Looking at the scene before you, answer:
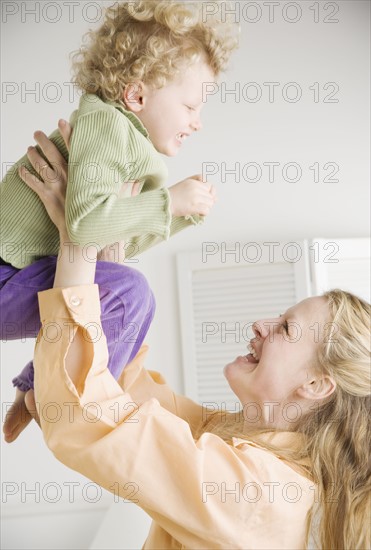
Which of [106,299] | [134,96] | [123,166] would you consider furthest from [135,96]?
[106,299]

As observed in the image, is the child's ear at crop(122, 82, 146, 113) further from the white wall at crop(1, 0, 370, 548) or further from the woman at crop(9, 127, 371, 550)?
the white wall at crop(1, 0, 370, 548)

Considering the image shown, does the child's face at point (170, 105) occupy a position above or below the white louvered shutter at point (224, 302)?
above

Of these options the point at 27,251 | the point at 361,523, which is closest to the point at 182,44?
the point at 27,251

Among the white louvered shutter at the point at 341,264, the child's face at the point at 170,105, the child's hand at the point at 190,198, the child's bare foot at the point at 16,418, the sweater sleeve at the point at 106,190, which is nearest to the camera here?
the sweater sleeve at the point at 106,190

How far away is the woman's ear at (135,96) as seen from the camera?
1520 mm

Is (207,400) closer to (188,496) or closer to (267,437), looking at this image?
(267,437)

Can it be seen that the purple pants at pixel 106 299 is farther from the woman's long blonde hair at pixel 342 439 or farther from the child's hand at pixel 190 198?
the woman's long blonde hair at pixel 342 439

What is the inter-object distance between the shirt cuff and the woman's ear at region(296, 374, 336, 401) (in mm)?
515

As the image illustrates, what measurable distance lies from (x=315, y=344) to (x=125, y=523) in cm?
120

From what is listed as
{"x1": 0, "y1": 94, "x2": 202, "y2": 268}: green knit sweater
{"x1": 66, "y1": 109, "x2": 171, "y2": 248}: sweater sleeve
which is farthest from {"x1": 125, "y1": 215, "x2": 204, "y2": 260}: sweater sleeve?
{"x1": 66, "y1": 109, "x2": 171, "y2": 248}: sweater sleeve

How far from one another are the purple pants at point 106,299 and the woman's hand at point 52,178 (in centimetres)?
12

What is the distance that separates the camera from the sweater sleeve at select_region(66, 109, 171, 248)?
1.28m

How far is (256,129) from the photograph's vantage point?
329 centimetres

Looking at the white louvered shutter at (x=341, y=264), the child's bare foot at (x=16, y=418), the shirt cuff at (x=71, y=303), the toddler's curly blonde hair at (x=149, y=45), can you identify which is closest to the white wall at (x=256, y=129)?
the white louvered shutter at (x=341, y=264)
